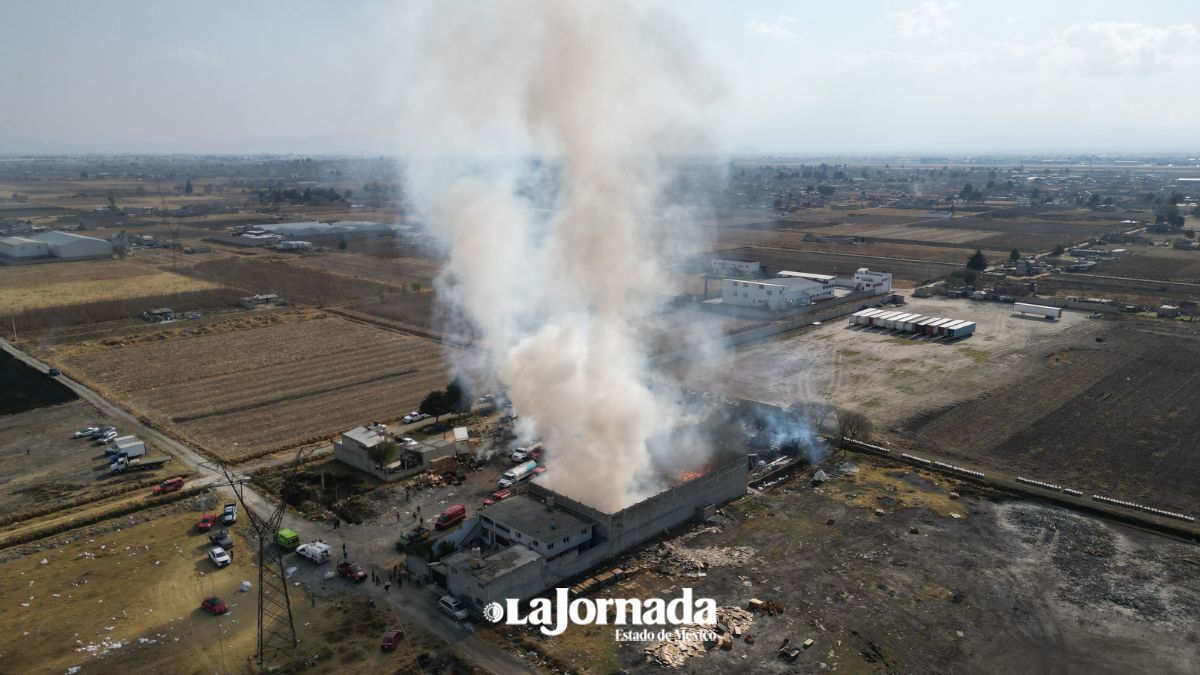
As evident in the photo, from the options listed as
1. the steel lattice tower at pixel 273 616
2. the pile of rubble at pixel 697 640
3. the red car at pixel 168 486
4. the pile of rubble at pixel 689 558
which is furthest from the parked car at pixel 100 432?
the pile of rubble at pixel 697 640

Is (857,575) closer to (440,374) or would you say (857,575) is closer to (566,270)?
(566,270)

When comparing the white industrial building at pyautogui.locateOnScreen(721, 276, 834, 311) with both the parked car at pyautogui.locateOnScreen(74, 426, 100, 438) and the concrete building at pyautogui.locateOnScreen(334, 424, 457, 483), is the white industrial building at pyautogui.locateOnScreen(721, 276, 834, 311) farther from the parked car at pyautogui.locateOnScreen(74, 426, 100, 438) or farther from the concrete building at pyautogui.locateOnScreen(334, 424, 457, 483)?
the parked car at pyautogui.locateOnScreen(74, 426, 100, 438)

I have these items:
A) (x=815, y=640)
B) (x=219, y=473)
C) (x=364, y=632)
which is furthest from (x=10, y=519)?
(x=815, y=640)

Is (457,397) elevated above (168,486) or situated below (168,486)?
above

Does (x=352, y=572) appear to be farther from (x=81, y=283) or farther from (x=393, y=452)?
(x=81, y=283)

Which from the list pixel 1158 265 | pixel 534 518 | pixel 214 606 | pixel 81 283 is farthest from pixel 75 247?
pixel 1158 265
